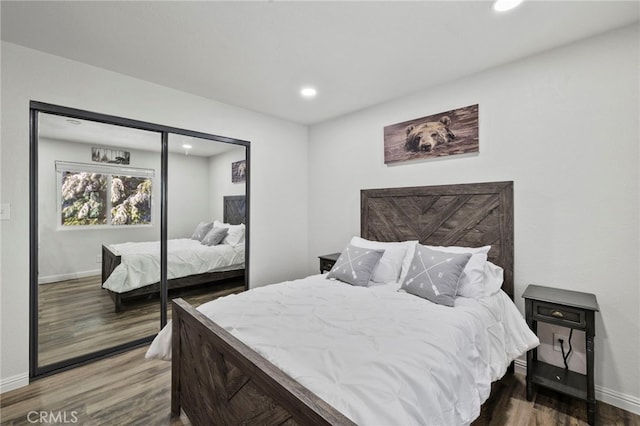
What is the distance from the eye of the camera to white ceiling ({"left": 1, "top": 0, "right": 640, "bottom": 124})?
6.03 feet

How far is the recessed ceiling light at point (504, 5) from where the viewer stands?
1.77 meters


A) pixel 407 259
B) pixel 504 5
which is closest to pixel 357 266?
pixel 407 259

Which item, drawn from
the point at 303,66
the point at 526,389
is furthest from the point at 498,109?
the point at 526,389

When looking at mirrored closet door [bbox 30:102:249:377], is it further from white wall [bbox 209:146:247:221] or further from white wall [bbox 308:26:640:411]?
white wall [bbox 308:26:640:411]

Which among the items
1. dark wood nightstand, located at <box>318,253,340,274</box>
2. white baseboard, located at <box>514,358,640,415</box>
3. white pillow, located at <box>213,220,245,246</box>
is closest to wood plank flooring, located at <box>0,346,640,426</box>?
white baseboard, located at <box>514,358,640,415</box>

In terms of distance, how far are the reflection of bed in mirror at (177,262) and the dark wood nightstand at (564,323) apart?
2.95 meters

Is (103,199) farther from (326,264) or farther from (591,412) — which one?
(591,412)

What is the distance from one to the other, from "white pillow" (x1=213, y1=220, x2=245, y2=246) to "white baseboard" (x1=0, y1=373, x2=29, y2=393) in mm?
1919

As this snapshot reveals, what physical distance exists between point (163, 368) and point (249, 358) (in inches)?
→ 70.0

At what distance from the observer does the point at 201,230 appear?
10.9ft

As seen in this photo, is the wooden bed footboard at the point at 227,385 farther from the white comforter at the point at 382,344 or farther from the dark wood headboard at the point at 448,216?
the dark wood headboard at the point at 448,216

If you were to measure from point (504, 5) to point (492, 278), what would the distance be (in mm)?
1909

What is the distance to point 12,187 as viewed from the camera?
86.6 inches

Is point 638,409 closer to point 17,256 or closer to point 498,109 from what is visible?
point 498,109
